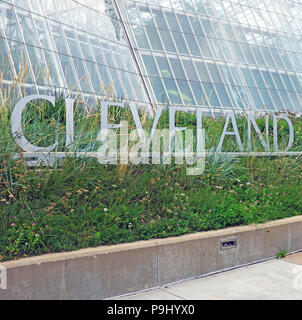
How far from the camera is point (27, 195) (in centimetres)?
479

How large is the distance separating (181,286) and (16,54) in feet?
34.4

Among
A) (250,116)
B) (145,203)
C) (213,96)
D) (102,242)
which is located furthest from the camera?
(213,96)

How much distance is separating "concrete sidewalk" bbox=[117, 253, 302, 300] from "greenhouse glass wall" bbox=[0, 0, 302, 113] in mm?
8313

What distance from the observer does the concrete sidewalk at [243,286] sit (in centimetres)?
447

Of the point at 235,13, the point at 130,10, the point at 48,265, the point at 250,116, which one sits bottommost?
the point at 48,265

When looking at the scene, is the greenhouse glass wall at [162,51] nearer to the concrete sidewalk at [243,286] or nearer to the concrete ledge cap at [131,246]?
the concrete ledge cap at [131,246]

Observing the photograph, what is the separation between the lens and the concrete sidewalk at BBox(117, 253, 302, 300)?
4473 millimetres

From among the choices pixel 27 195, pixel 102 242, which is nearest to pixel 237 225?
pixel 102 242

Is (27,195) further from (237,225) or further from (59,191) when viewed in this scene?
(237,225)

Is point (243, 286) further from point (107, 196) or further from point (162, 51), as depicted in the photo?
point (162, 51)

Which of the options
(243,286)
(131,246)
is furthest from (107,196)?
(243,286)

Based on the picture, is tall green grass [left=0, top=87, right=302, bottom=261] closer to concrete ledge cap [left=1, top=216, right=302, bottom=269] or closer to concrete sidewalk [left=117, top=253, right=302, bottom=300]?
concrete ledge cap [left=1, top=216, right=302, bottom=269]

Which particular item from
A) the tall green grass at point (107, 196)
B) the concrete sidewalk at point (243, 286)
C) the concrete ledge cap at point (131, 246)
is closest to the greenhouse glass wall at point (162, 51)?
the tall green grass at point (107, 196)
